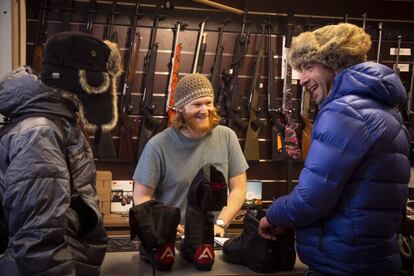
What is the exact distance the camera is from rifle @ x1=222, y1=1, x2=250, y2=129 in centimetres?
429

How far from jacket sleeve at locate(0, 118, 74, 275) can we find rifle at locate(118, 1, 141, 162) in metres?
2.63

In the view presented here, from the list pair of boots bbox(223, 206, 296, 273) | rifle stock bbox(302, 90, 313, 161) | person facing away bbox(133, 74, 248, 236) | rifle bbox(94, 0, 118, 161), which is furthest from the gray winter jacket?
rifle stock bbox(302, 90, 313, 161)

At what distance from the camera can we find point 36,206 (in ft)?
4.55

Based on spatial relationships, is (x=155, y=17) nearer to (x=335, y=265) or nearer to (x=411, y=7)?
(x=411, y=7)

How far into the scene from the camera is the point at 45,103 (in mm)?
1540

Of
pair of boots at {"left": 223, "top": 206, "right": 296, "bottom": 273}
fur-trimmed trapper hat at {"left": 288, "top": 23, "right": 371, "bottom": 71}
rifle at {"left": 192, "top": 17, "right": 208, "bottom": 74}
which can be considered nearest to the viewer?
fur-trimmed trapper hat at {"left": 288, "top": 23, "right": 371, "bottom": 71}

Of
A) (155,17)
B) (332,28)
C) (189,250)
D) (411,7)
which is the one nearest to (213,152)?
(189,250)

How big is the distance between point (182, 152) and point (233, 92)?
1.86m

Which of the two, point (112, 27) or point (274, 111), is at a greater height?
point (112, 27)

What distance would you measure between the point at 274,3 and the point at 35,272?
357 centimetres

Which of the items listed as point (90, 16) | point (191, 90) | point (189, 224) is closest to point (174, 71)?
point (90, 16)

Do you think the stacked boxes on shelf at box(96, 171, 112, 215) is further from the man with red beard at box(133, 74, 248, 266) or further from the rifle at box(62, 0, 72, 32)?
the man with red beard at box(133, 74, 248, 266)

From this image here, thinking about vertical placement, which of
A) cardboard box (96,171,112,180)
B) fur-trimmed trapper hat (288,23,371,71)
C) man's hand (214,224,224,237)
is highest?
fur-trimmed trapper hat (288,23,371,71)

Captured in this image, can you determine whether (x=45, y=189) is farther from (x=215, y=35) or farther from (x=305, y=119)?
(x=305, y=119)
